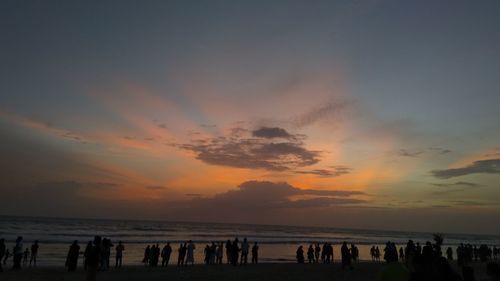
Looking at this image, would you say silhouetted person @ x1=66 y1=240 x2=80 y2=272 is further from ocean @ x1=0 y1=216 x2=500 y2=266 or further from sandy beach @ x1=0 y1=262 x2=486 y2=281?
ocean @ x1=0 y1=216 x2=500 y2=266

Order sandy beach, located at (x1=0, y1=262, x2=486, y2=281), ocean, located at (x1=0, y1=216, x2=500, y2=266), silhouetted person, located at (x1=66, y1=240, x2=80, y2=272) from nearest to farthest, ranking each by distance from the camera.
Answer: sandy beach, located at (x1=0, y1=262, x2=486, y2=281)
silhouetted person, located at (x1=66, y1=240, x2=80, y2=272)
ocean, located at (x1=0, y1=216, x2=500, y2=266)

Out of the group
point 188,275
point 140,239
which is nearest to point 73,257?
point 188,275

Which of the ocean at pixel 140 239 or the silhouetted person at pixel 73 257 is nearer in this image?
the silhouetted person at pixel 73 257

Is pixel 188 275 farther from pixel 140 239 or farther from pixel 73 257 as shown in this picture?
pixel 140 239

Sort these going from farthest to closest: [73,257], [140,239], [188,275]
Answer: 1. [140,239]
2. [73,257]
3. [188,275]

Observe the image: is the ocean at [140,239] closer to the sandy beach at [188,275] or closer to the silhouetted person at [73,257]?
the silhouetted person at [73,257]

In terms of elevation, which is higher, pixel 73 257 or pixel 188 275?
pixel 73 257

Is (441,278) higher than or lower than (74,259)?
higher

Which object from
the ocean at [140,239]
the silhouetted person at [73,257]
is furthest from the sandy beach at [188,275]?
the ocean at [140,239]

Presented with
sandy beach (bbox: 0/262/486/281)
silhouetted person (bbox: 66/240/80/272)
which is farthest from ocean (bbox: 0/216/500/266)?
sandy beach (bbox: 0/262/486/281)

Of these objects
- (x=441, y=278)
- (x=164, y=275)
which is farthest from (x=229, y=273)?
(x=441, y=278)

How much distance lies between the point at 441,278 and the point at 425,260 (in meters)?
0.27

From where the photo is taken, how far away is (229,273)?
23031mm

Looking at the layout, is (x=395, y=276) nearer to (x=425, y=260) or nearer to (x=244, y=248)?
(x=425, y=260)
